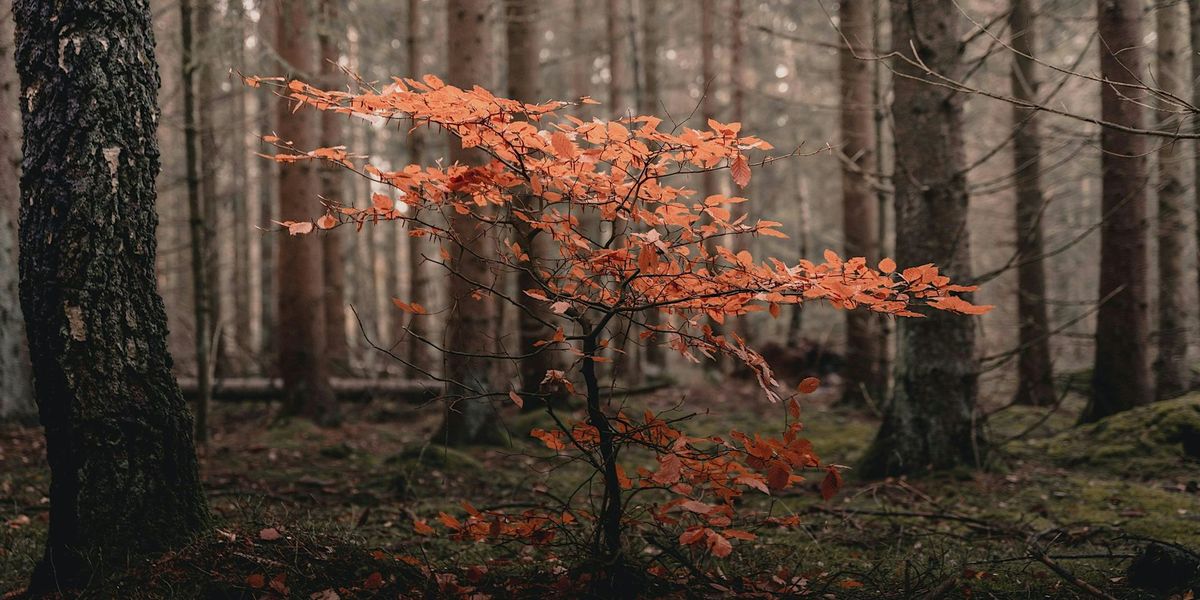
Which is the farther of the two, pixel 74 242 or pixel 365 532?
pixel 365 532

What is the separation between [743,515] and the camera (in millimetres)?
4582

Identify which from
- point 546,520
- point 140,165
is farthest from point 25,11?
point 546,520

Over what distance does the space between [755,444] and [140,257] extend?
8.22ft

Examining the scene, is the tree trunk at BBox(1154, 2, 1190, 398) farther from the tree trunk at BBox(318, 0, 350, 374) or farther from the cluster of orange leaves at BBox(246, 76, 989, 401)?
the tree trunk at BBox(318, 0, 350, 374)

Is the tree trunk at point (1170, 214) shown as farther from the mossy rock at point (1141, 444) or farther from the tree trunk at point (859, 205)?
the tree trunk at point (859, 205)

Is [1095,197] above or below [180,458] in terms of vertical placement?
above

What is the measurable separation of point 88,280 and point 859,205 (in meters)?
8.76

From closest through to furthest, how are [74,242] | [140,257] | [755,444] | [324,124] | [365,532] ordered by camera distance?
1. [755,444]
2. [74,242]
3. [140,257]
4. [365,532]
5. [324,124]

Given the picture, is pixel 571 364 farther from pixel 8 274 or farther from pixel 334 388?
pixel 334 388

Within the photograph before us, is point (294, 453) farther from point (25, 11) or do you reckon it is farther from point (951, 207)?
point (951, 207)

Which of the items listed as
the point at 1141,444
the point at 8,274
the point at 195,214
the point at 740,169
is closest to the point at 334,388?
the point at 8,274

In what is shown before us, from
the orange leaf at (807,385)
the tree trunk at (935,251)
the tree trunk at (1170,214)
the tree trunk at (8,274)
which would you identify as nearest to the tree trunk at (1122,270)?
the tree trunk at (1170,214)

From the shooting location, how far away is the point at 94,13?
9.37 feet

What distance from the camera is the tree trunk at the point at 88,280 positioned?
110 inches
